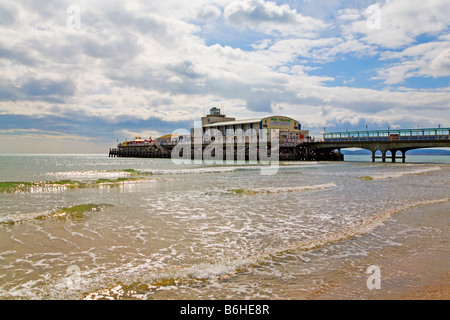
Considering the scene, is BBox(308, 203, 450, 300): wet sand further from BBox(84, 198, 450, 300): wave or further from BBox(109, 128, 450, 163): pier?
BBox(109, 128, 450, 163): pier

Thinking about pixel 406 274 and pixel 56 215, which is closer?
pixel 406 274

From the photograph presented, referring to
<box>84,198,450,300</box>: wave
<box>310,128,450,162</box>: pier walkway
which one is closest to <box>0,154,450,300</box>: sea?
<box>84,198,450,300</box>: wave

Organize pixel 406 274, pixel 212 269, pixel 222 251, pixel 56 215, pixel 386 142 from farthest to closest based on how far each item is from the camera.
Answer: pixel 386 142 < pixel 56 215 < pixel 222 251 < pixel 212 269 < pixel 406 274

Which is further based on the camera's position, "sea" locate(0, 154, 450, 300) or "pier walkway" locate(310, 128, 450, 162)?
"pier walkway" locate(310, 128, 450, 162)

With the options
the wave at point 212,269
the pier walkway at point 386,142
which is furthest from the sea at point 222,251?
the pier walkway at point 386,142

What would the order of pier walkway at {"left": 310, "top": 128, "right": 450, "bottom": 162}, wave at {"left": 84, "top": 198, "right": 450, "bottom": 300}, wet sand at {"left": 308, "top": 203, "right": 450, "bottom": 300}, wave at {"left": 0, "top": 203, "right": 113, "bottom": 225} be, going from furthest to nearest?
pier walkway at {"left": 310, "top": 128, "right": 450, "bottom": 162} → wave at {"left": 0, "top": 203, "right": 113, "bottom": 225} → wave at {"left": 84, "top": 198, "right": 450, "bottom": 300} → wet sand at {"left": 308, "top": 203, "right": 450, "bottom": 300}

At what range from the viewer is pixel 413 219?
9.66m

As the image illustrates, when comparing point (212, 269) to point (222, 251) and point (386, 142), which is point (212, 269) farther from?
point (386, 142)

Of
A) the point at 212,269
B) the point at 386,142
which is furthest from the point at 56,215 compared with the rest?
the point at 386,142

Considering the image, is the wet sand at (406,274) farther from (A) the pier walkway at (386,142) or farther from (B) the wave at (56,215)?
(A) the pier walkway at (386,142)
